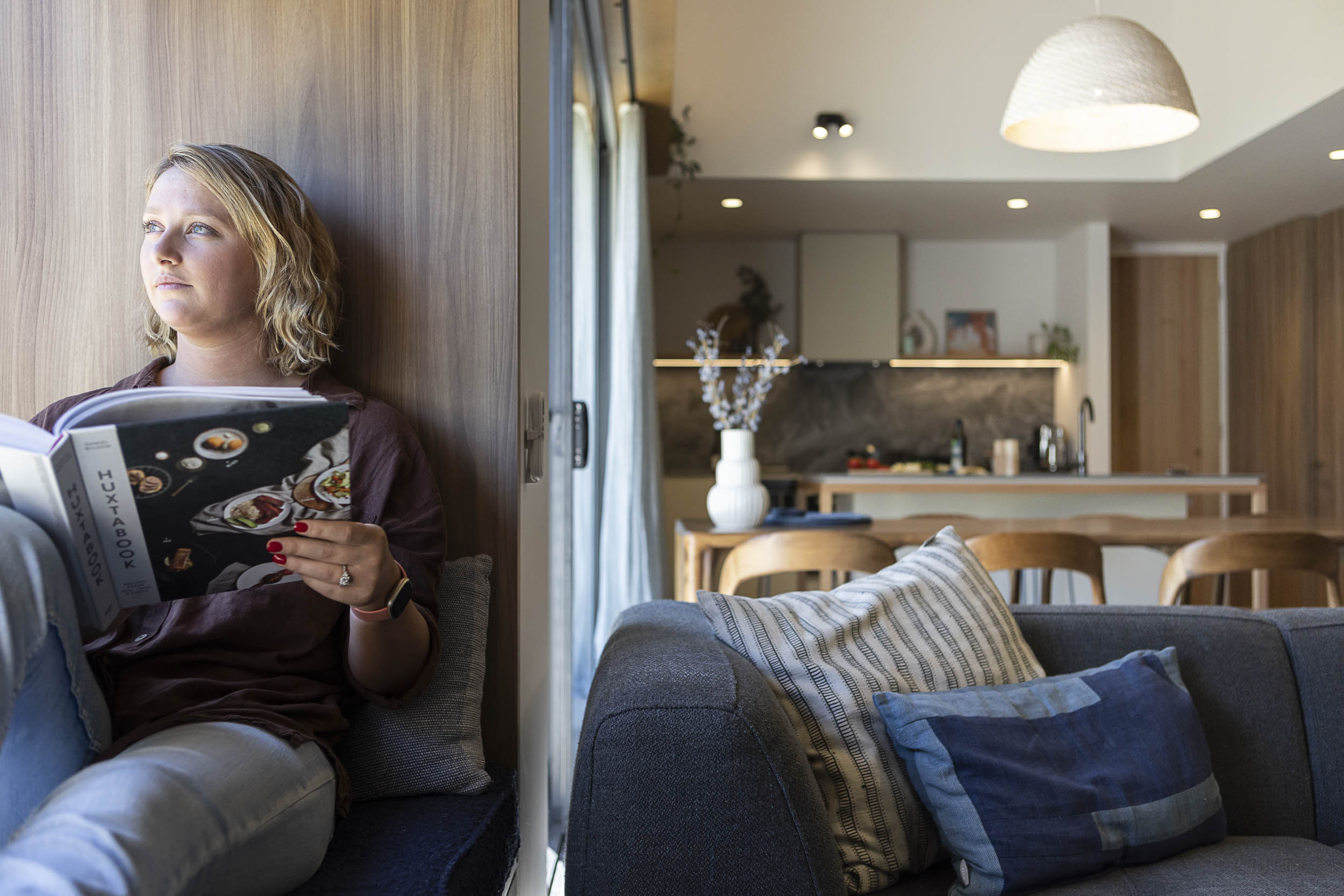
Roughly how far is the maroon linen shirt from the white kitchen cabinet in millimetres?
5436

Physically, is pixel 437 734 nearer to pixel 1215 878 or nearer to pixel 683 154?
pixel 1215 878

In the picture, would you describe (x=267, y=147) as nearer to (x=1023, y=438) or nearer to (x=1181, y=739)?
→ (x=1181, y=739)

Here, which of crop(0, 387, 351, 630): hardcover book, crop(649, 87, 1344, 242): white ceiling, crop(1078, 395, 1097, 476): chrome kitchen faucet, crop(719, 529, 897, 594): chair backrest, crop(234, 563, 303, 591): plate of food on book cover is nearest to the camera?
crop(0, 387, 351, 630): hardcover book

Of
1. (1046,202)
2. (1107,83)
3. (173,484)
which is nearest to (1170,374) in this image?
(1046,202)

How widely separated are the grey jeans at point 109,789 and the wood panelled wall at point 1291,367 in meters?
6.22

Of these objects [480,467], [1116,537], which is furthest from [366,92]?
[1116,537]

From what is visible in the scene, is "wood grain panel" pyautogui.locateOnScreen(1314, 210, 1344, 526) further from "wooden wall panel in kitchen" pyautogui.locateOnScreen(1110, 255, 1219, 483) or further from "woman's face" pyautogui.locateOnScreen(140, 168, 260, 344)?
"woman's face" pyautogui.locateOnScreen(140, 168, 260, 344)

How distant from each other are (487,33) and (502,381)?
536 millimetres

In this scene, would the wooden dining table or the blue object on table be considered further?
the blue object on table

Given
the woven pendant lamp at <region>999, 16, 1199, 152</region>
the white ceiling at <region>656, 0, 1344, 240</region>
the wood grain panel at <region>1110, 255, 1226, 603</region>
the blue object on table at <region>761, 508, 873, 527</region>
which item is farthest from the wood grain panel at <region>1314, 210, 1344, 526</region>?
the blue object on table at <region>761, 508, 873, 527</region>

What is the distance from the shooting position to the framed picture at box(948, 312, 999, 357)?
6.95 metres

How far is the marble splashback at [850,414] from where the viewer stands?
7.00 metres

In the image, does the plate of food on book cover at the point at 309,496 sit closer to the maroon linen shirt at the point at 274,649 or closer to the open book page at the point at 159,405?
the open book page at the point at 159,405

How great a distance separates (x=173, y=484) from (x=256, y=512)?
8cm
